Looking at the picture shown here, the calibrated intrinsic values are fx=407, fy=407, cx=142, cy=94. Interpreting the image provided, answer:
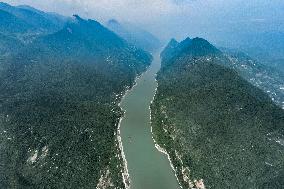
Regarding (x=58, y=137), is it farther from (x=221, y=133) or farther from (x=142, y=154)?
(x=221, y=133)

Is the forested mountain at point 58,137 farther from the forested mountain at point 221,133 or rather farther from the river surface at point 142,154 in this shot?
the forested mountain at point 221,133

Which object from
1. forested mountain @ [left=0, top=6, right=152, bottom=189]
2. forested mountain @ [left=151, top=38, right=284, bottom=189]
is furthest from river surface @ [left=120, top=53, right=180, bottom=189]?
forested mountain @ [left=0, top=6, right=152, bottom=189]

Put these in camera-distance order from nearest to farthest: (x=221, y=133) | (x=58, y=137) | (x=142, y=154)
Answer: (x=58, y=137) → (x=221, y=133) → (x=142, y=154)

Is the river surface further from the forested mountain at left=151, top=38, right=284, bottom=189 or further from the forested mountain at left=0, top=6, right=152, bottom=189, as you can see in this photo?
the forested mountain at left=0, top=6, right=152, bottom=189

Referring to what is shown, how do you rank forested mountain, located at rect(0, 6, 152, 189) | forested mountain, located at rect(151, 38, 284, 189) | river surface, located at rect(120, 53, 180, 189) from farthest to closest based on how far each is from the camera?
river surface, located at rect(120, 53, 180, 189) < forested mountain, located at rect(151, 38, 284, 189) < forested mountain, located at rect(0, 6, 152, 189)

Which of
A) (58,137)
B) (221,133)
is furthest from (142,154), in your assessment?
(58,137)

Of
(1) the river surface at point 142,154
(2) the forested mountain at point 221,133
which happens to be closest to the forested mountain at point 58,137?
(1) the river surface at point 142,154

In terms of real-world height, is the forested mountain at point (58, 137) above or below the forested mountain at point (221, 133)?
below
